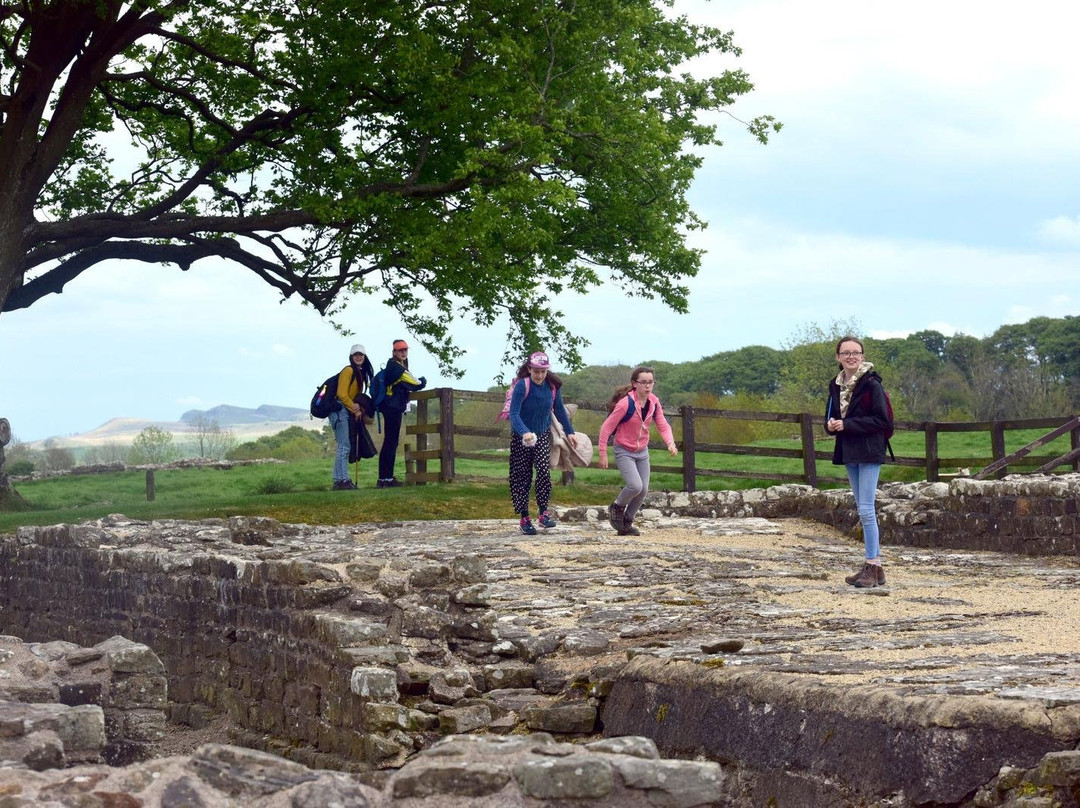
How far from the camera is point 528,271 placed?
893 inches

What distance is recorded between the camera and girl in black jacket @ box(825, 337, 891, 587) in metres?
10.7

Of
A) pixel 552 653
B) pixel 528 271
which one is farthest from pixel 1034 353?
pixel 552 653

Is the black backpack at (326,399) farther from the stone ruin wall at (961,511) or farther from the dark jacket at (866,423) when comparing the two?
the dark jacket at (866,423)

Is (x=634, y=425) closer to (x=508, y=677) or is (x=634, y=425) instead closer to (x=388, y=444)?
(x=508, y=677)

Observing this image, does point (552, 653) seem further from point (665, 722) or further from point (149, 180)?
point (149, 180)

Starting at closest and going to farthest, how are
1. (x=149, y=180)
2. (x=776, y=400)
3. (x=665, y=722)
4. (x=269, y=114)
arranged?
(x=665, y=722) → (x=269, y=114) → (x=149, y=180) → (x=776, y=400)

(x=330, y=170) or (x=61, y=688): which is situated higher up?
(x=330, y=170)

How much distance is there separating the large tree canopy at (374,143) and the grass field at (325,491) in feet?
12.1

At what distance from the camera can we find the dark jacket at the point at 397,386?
68.3ft

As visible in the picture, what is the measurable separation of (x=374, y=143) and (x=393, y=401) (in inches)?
219

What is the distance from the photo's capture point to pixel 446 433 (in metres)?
21.2

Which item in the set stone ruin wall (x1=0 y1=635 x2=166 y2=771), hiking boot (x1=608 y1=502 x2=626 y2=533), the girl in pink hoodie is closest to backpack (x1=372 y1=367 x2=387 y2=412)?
hiking boot (x1=608 y1=502 x2=626 y2=533)

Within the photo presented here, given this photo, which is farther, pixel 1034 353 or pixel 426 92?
pixel 1034 353

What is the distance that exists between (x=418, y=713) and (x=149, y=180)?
64.9 ft
